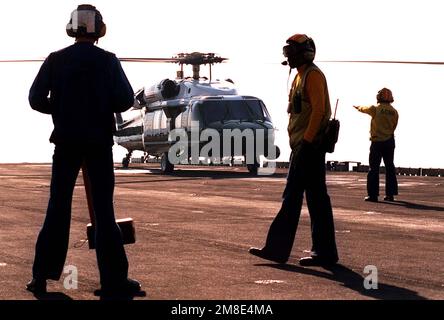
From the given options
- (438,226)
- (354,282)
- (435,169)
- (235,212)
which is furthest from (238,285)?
(435,169)

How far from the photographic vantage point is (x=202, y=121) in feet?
127

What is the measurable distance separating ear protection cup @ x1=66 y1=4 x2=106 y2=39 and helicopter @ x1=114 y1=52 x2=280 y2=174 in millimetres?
27834

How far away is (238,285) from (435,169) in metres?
27.5

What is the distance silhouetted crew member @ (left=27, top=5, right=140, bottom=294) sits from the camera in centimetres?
879

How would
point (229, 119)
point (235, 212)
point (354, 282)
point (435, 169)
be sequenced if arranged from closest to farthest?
point (354, 282), point (235, 212), point (435, 169), point (229, 119)

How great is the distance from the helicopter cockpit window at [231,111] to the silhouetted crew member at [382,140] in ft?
56.3

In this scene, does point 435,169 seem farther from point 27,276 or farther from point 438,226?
point 27,276

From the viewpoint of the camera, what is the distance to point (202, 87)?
1594 inches

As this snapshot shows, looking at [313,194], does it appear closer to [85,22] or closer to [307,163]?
[307,163]

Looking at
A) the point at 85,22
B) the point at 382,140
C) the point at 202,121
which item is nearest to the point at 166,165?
the point at 202,121

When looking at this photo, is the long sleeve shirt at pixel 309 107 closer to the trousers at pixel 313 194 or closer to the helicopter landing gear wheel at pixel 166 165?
the trousers at pixel 313 194

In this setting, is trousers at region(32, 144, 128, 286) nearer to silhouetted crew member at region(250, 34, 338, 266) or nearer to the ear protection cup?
the ear protection cup

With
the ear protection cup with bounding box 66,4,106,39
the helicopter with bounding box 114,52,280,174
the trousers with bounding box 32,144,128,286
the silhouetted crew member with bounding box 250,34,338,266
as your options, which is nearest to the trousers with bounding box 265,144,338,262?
the silhouetted crew member with bounding box 250,34,338,266

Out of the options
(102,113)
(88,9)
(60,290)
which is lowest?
(60,290)
